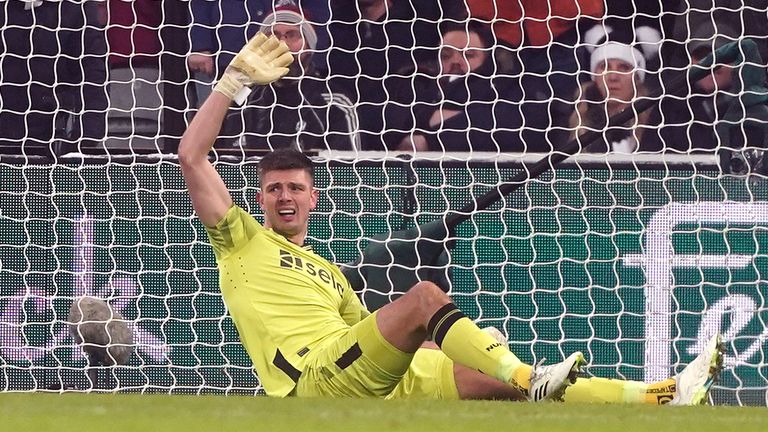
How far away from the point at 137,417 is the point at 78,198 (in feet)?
11.1

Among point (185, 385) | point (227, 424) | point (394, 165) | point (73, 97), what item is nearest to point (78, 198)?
point (73, 97)

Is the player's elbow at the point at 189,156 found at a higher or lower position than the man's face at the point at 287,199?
higher

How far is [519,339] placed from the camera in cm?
764

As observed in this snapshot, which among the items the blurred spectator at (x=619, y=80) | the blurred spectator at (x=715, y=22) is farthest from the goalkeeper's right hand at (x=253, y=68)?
the blurred spectator at (x=715, y=22)

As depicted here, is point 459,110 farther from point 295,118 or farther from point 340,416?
point 340,416

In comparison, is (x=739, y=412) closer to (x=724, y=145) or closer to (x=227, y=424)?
(x=227, y=424)

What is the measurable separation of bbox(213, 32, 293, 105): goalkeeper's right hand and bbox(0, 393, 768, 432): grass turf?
4.45 feet

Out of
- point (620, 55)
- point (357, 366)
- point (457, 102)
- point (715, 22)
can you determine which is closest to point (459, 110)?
point (457, 102)

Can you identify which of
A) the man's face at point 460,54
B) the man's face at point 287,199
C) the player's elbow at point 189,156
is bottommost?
the man's face at point 287,199

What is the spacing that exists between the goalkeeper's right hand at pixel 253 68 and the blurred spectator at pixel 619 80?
2.49m

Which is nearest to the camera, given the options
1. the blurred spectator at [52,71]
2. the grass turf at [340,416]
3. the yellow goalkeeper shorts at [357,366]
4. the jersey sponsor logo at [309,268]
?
the grass turf at [340,416]

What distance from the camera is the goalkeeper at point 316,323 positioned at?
5133 millimetres

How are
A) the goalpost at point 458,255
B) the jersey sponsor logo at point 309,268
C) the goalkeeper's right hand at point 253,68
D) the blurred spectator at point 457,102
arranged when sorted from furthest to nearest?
the blurred spectator at point 457,102 → the goalpost at point 458,255 → the jersey sponsor logo at point 309,268 → the goalkeeper's right hand at point 253,68

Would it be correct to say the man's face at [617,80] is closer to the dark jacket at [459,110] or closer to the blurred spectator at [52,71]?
the dark jacket at [459,110]
